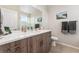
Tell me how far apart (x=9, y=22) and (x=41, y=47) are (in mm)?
736

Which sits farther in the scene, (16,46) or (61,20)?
(61,20)

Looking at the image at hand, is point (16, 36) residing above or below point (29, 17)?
below

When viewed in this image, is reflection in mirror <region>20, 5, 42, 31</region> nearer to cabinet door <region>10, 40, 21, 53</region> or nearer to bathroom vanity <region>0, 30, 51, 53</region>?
bathroom vanity <region>0, 30, 51, 53</region>

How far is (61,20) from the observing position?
1199mm

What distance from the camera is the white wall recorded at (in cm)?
114

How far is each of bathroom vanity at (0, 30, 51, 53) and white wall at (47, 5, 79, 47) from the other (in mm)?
138

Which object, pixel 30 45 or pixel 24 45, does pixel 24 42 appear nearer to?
pixel 24 45

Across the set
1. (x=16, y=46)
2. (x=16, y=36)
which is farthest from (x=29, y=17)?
(x=16, y=46)

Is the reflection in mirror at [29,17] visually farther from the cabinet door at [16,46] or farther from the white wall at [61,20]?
the cabinet door at [16,46]

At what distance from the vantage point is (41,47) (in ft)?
4.63

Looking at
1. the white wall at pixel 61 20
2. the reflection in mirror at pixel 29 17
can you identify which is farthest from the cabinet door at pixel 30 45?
the white wall at pixel 61 20

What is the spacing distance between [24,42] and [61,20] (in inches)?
26.8

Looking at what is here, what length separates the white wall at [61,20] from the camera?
3.76 feet

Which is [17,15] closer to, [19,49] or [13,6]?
[13,6]
